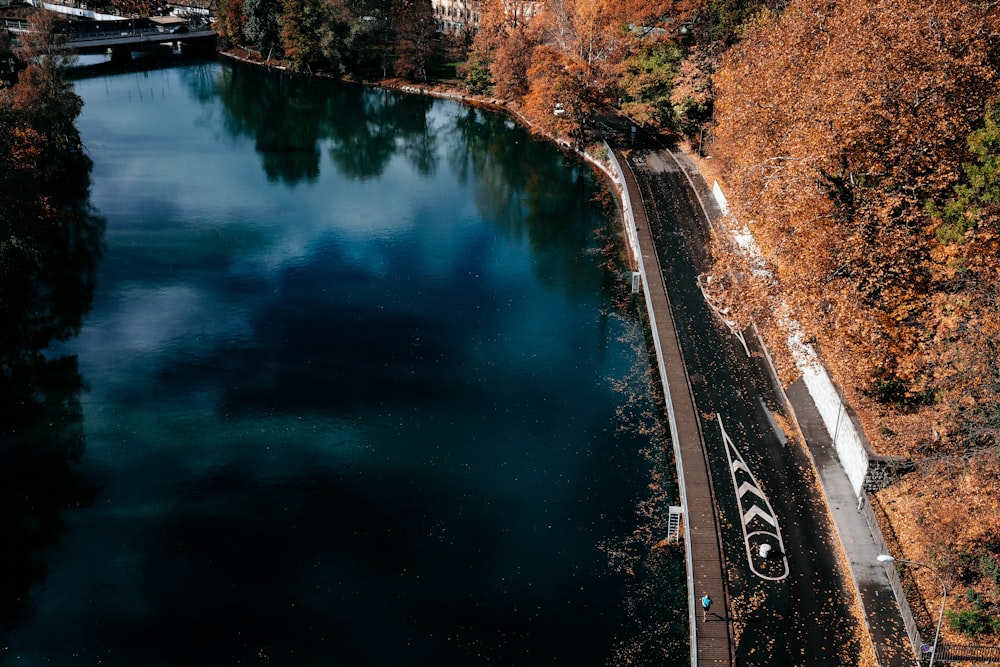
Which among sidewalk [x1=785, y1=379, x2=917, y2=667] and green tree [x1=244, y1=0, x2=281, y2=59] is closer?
sidewalk [x1=785, y1=379, x2=917, y2=667]

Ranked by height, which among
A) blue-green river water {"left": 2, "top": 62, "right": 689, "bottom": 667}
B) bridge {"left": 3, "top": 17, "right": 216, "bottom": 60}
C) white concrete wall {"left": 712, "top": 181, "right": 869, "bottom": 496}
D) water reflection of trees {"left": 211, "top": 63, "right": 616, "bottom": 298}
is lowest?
blue-green river water {"left": 2, "top": 62, "right": 689, "bottom": 667}

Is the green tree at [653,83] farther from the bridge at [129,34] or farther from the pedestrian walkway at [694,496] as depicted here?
the bridge at [129,34]

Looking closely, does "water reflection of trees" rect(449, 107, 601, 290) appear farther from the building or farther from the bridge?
the bridge

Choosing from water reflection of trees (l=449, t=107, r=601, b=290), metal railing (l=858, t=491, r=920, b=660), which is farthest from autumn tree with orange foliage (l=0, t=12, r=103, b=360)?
metal railing (l=858, t=491, r=920, b=660)

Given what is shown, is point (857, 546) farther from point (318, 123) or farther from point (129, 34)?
point (129, 34)

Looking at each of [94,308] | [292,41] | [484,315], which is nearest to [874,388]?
[484,315]
